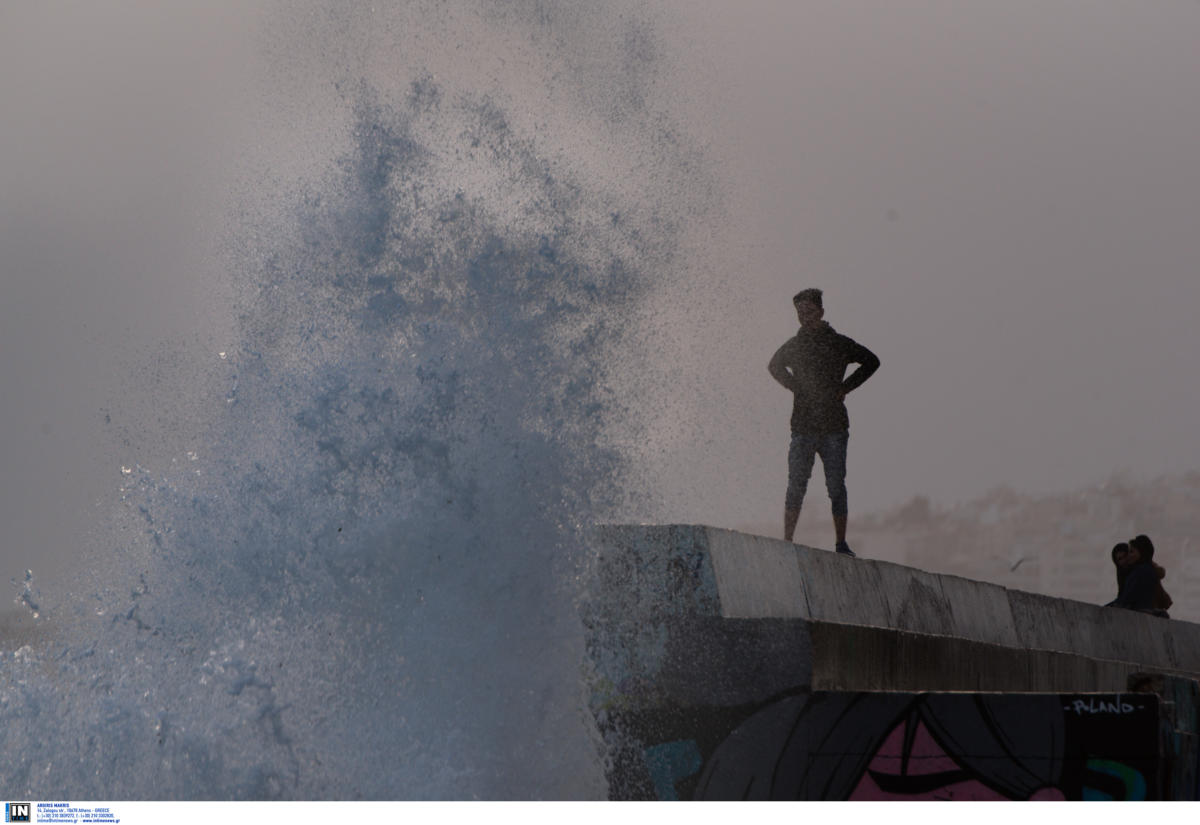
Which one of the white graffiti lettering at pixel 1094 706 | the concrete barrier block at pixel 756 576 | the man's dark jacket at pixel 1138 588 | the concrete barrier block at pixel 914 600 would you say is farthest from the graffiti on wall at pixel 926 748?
the man's dark jacket at pixel 1138 588

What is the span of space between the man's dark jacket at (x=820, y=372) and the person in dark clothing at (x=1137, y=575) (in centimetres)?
675

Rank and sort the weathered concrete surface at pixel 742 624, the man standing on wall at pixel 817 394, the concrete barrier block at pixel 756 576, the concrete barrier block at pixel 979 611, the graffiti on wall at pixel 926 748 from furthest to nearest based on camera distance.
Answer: the concrete barrier block at pixel 979 611
the man standing on wall at pixel 817 394
the concrete barrier block at pixel 756 576
the weathered concrete surface at pixel 742 624
the graffiti on wall at pixel 926 748

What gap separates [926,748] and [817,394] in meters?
2.70

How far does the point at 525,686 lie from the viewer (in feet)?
18.7

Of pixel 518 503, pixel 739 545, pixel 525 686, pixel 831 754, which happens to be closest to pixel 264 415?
pixel 518 503

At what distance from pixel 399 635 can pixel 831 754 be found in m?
2.66

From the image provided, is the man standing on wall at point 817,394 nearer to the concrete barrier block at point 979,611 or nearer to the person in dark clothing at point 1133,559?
the concrete barrier block at point 979,611

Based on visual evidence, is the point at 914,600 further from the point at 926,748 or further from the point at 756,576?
the point at 926,748

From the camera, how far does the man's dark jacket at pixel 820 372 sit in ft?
23.2

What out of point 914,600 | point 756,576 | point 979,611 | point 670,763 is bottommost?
point 670,763

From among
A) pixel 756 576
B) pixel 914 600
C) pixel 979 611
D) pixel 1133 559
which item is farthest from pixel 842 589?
pixel 1133 559

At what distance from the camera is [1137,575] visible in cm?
1283

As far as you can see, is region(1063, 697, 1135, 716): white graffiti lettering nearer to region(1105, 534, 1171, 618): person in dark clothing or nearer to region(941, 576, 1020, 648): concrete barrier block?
region(941, 576, 1020, 648): concrete barrier block

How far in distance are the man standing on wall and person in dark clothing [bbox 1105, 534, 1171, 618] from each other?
6.68 meters
